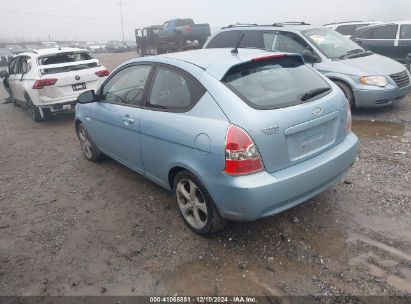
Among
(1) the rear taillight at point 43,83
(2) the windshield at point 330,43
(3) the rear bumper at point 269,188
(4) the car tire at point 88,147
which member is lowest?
(4) the car tire at point 88,147

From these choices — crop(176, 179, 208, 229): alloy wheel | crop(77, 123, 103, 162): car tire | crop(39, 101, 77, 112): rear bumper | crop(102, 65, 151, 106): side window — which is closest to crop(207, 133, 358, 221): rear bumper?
crop(176, 179, 208, 229): alloy wheel

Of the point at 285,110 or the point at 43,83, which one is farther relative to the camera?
the point at 43,83

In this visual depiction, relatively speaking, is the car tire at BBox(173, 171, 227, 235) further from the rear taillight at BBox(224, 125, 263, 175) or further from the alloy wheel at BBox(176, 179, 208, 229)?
the rear taillight at BBox(224, 125, 263, 175)

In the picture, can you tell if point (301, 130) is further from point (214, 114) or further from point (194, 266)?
point (194, 266)

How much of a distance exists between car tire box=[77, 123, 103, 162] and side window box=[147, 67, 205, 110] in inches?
82.4

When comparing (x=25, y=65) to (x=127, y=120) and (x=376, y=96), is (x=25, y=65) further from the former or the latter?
(x=376, y=96)

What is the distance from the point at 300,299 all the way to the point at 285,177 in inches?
36.8

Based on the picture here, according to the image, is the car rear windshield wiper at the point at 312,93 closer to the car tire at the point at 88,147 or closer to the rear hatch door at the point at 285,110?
the rear hatch door at the point at 285,110

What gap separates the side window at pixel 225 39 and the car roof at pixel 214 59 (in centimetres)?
445

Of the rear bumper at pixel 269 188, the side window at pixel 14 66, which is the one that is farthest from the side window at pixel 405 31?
the side window at pixel 14 66

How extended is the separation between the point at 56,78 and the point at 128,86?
456 centimetres

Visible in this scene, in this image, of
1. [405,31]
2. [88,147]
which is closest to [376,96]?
[88,147]

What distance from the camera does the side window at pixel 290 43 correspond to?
7.20 m

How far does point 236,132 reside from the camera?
9.17ft
